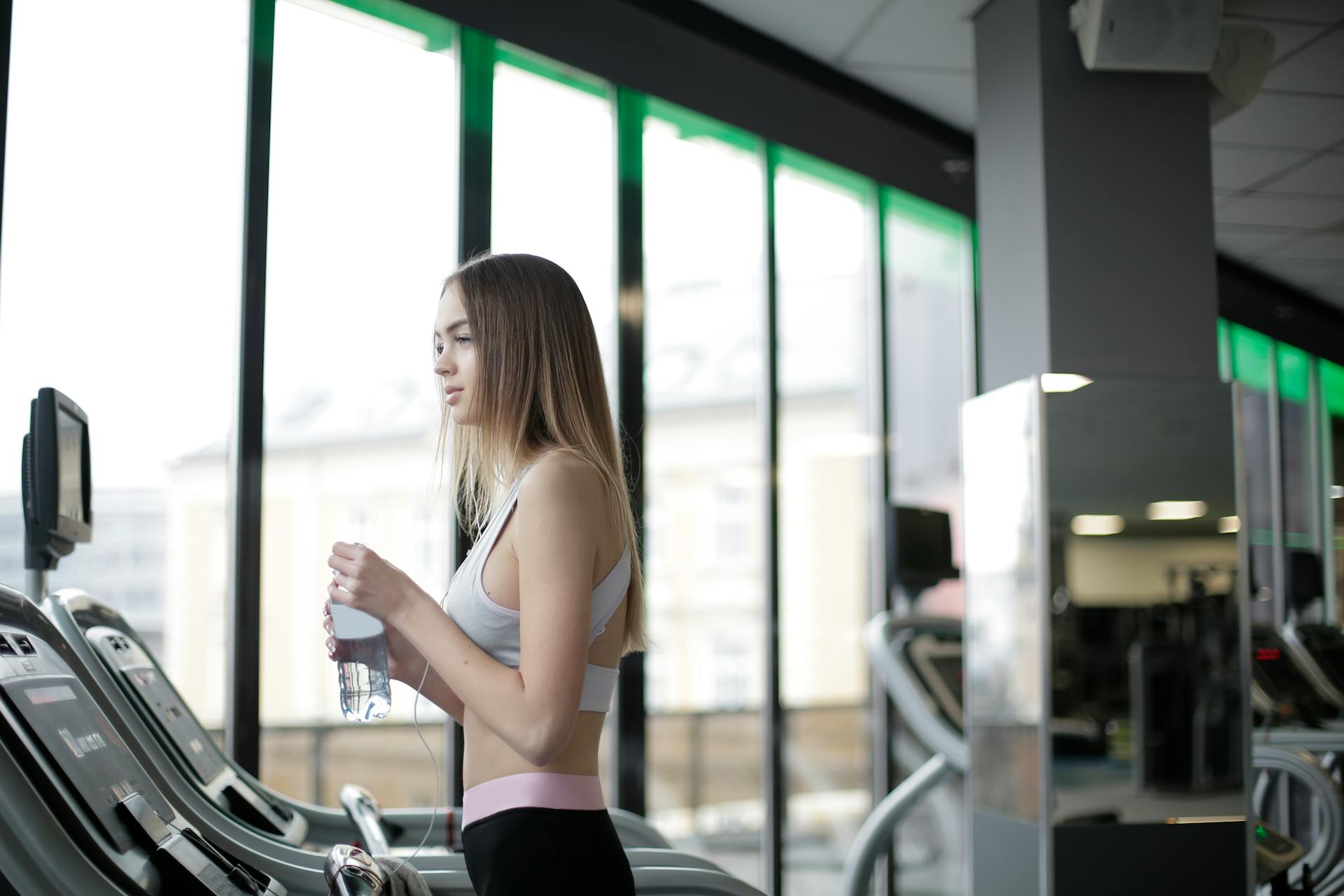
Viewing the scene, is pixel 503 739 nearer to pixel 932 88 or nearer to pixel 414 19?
pixel 414 19

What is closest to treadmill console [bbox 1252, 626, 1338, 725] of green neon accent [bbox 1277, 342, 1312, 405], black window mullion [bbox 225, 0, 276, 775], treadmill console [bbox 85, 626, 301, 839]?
green neon accent [bbox 1277, 342, 1312, 405]

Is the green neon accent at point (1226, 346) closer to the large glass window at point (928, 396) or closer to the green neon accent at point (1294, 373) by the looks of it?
the green neon accent at point (1294, 373)

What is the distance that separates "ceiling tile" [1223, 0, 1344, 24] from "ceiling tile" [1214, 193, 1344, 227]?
68.7 inches

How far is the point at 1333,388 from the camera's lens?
8.10 meters

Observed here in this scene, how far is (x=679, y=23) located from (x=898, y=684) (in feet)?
7.23

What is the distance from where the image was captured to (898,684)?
3.54m

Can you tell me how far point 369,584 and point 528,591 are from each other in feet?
0.59

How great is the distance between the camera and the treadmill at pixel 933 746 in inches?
132

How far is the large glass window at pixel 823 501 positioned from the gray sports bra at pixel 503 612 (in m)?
3.12

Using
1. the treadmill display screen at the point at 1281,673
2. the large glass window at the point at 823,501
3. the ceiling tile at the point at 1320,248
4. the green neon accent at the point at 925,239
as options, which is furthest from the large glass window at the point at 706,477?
→ the ceiling tile at the point at 1320,248

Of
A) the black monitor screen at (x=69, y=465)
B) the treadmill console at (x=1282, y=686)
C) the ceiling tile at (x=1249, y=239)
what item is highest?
the ceiling tile at (x=1249, y=239)

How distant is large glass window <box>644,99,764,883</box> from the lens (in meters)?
4.16

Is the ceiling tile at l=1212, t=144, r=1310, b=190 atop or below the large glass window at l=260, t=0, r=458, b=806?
atop

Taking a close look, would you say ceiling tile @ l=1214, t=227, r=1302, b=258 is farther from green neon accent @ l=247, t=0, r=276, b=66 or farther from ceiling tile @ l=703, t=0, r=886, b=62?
green neon accent @ l=247, t=0, r=276, b=66
